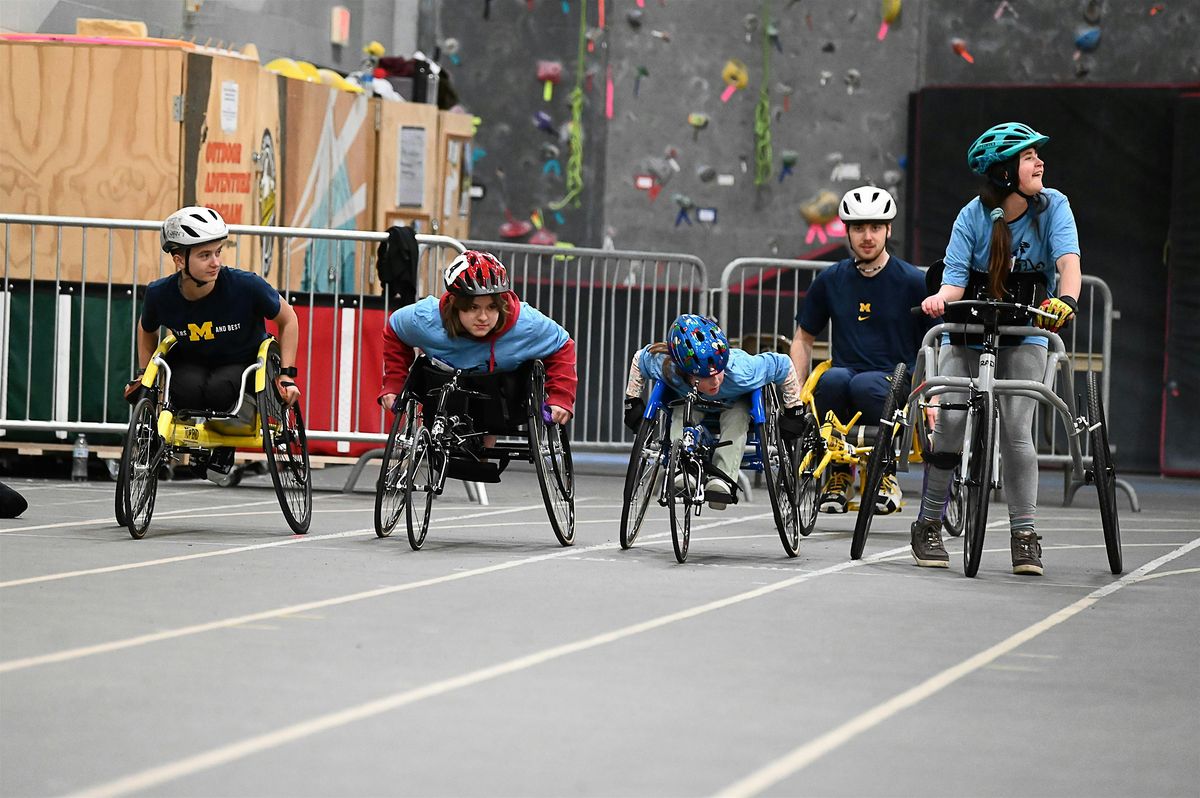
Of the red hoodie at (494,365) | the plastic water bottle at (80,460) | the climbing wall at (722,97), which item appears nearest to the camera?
the red hoodie at (494,365)

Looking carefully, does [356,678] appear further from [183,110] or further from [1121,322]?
[1121,322]

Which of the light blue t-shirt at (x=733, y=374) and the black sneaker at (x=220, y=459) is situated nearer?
the light blue t-shirt at (x=733, y=374)

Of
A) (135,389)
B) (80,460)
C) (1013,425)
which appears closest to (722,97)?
(80,460)

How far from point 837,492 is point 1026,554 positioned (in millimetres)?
1993

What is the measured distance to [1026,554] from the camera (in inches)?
310

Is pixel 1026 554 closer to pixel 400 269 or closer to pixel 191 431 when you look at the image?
pixel 191 431

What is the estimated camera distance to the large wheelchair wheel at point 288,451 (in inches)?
332

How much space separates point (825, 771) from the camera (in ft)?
13.5

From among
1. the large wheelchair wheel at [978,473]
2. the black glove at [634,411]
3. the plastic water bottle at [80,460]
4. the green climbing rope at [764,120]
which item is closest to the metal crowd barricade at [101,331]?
the plastic water bottle at [80,460]

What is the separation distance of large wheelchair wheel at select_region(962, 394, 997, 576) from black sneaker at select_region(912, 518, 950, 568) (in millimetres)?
321

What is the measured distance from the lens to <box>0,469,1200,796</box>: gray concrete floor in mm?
4062

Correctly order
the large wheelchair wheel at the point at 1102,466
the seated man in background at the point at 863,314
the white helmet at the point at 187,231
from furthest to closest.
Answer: the seated man in background at the point at 863,314 < the white helmet at the point at 187,231 < the large wheelchair wheel at the point at 1102,466

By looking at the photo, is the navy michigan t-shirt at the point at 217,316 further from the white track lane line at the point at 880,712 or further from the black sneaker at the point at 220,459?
the white track lane line at the point at 880,712

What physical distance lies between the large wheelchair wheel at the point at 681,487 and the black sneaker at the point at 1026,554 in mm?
1283
